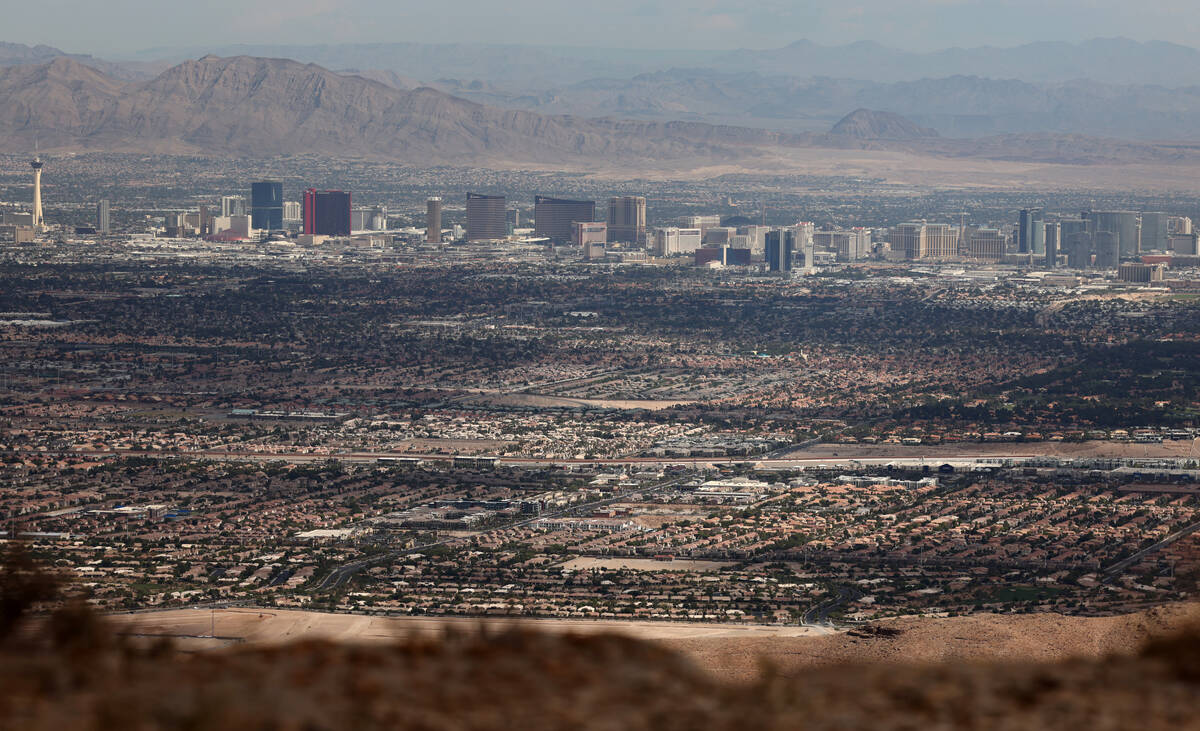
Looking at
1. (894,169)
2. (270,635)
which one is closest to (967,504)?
(270,635)

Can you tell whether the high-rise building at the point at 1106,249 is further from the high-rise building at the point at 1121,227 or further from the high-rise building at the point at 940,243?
the high-rise building at the point at 940,243

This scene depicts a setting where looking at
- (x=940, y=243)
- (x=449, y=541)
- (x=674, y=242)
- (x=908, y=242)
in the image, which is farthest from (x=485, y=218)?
(x=449, y=541)

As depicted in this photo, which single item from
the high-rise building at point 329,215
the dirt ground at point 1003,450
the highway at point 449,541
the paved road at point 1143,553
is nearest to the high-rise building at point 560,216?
the high-rise building at point 329,215

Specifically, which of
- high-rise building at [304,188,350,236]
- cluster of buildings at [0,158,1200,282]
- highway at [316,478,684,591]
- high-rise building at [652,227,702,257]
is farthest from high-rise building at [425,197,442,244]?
highway at [316,478,684,591]

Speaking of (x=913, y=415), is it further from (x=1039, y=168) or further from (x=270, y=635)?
(x=1039, y=168)

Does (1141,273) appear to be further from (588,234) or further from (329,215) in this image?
(329,215)

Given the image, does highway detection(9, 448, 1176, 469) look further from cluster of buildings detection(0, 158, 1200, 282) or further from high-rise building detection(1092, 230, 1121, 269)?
high-rise building detection(1092, 230, 1121, 269)
